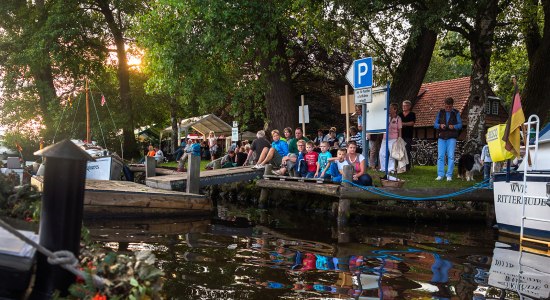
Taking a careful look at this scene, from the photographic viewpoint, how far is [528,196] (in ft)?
29.4

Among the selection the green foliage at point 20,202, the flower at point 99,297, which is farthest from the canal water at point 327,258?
the flower at point 99,297

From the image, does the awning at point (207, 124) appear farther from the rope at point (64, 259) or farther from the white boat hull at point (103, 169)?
the rope at point (64, 259)

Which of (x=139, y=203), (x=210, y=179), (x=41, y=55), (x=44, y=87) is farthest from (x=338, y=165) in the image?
(x=44, y=87)

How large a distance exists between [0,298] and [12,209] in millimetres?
2166

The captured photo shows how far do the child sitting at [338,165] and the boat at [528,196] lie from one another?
10.4ft

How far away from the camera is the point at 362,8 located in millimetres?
13539

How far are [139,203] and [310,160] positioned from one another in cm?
446

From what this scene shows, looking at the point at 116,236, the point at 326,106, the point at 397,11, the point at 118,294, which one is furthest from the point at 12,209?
the point at 326,106

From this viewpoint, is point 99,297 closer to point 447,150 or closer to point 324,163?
point 324,163

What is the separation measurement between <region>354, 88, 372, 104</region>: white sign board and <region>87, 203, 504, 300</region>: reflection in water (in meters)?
2.53

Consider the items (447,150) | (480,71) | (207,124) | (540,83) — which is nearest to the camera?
(447,150)

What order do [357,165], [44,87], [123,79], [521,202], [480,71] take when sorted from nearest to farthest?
[521,202]
[357,165]
[480,71]
[44,87]
[123,79]

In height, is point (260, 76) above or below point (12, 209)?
above

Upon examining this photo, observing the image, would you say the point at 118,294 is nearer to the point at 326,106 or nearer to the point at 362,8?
the point at 362,8
